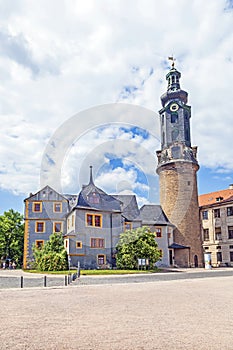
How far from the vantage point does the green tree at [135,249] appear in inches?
1341

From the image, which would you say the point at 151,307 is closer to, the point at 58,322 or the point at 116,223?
the point at 58,322

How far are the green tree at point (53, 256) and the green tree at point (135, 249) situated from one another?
17.5 ft

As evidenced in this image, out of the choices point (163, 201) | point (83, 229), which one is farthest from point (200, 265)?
point (83, 229)

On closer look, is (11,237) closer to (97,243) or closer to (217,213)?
(97,243)

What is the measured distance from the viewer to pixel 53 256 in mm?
32875

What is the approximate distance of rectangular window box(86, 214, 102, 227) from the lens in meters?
36.1

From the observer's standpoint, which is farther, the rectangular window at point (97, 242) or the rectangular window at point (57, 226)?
the rectangular window at point (57, 226)

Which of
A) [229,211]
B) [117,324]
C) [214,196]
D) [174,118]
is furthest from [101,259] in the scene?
[214,196]

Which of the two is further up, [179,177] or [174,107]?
[174,107]

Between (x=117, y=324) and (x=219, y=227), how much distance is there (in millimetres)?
48343

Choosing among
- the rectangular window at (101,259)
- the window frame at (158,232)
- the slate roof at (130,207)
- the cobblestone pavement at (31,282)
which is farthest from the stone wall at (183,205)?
the cobblestone pavement at (31,282)

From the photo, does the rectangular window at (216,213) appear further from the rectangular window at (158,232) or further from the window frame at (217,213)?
the rectangular window at (158,232)

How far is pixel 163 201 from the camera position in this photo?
49.2 metres

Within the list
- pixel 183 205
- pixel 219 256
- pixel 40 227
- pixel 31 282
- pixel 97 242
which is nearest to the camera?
pixel 31 282
